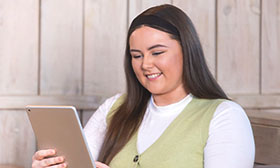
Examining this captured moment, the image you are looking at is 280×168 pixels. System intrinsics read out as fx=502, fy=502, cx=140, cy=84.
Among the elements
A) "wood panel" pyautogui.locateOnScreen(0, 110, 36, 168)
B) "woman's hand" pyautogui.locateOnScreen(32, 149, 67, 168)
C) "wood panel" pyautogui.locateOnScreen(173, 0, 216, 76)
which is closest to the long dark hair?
"woman's hand" pyautogui.locateOnScreen(32, 149, 67, 168)

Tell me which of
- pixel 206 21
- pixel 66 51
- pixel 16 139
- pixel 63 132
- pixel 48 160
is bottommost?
pixel 16 139

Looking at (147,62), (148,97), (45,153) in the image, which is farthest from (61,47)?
(45,153)

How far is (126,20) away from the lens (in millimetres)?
2148

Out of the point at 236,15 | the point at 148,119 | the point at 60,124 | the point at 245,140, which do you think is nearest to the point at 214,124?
the point at 245,140

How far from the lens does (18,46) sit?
199 centimetres

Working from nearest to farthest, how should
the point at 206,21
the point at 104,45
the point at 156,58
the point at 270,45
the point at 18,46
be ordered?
the point at 156,58 < the point at 18,46 < the point at 104,45 < the point at 206,21 < the point at 270,45

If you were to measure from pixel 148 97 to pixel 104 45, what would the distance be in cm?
43

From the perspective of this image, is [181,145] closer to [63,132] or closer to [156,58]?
[156,58]

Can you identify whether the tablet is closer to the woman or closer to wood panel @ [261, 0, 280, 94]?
the woman

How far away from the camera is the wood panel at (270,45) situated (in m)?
2.44

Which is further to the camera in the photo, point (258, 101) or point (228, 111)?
point (258, 101)

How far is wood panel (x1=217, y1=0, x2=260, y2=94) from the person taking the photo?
2.35 metres

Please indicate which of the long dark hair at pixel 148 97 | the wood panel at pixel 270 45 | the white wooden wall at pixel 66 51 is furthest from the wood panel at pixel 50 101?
the wood panel at pixel 270 45

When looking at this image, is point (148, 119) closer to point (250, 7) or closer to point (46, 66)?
point (46, 66)
